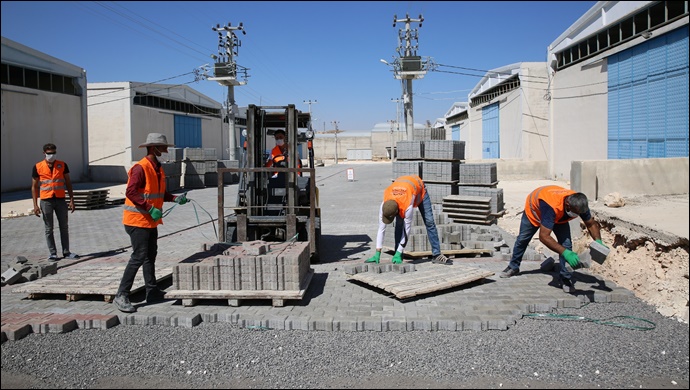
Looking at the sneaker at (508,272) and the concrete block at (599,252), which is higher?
the concrete block at (599,252)

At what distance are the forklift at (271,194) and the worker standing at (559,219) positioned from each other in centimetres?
324

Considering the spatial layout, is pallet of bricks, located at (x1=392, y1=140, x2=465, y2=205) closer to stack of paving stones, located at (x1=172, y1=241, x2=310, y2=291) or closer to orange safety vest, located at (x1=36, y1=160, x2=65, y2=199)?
stack of paving stones, located at (x1=172, y1=241, x2=310, y2=291)

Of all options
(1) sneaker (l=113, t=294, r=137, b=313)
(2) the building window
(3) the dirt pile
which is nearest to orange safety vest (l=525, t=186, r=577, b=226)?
(3) the dirt pile

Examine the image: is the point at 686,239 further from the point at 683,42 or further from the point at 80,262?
the point at 683,42

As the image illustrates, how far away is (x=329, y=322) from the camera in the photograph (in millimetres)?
5559

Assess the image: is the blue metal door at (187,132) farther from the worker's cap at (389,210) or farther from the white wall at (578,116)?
the worker's cap at (389,210)

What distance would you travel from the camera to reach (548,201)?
663 centimetres

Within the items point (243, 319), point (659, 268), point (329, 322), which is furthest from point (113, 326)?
point (659, 268)

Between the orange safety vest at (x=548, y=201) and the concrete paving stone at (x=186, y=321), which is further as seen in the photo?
the orange safety vest at (x=548, y=201)

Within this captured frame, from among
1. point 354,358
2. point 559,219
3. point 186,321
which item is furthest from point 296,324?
point 559,219

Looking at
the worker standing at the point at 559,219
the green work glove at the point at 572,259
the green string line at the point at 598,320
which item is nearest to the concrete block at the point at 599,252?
the worker standing at the point at 559,219

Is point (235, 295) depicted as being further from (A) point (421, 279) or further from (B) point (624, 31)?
(B) point (624, 31)

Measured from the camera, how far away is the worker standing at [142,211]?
607 cm

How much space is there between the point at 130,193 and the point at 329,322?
275cm
